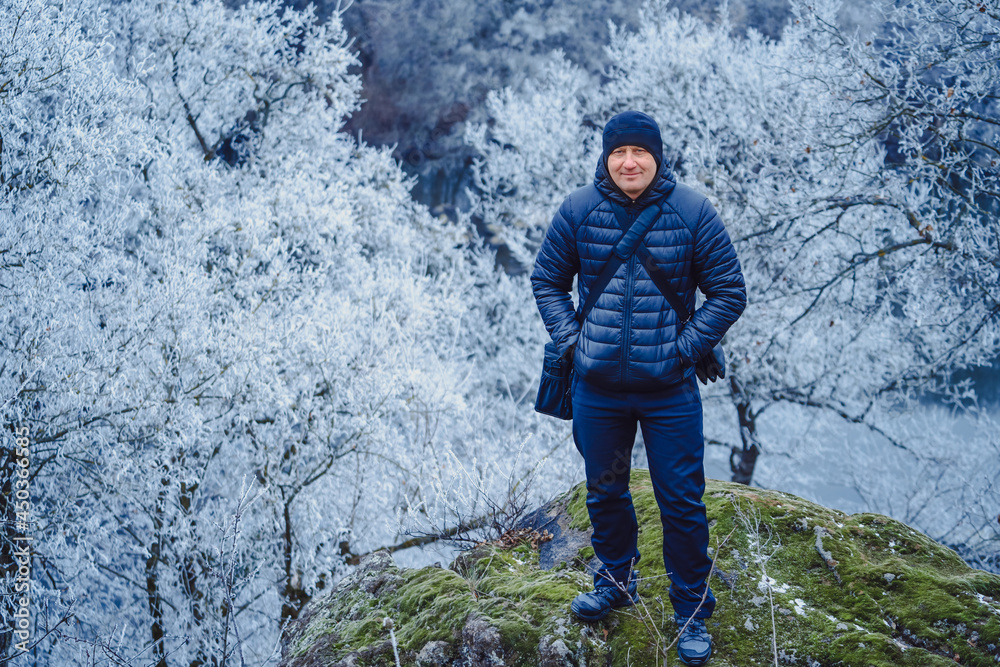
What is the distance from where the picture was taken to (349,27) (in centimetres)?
1833

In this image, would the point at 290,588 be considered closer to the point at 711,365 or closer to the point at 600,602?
the point at 600,602

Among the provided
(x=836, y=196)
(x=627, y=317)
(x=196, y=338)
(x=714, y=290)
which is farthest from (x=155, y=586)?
(x=836, y=196)

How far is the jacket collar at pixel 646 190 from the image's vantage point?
2424 millimetres

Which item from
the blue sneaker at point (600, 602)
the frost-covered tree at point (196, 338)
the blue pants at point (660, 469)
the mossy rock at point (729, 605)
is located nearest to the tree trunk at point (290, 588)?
the frost-covered tree at point (196, 338)

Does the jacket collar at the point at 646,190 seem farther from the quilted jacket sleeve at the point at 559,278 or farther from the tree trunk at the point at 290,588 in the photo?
the tree trunk at the point at 290,588

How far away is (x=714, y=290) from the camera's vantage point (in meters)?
2.43

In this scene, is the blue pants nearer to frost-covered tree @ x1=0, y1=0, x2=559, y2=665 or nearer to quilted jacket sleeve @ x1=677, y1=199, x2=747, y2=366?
quilted jacket sleeve @ x1=677, y1=199, x2=747, y2=366

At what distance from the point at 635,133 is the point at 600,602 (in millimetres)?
1831

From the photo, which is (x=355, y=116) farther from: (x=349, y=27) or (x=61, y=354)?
(x=61, y=354)

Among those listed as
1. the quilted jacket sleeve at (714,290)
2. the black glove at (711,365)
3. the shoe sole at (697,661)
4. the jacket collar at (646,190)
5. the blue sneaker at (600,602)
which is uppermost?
the jacket collar at (646,190)

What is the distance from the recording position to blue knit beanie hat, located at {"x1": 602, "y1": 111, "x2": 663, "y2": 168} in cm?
238

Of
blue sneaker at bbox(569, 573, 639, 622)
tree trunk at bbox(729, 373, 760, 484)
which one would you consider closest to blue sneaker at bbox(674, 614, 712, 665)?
blue sneaker at bbox(569, 573, 639, 622)

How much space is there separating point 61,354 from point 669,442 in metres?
5.85

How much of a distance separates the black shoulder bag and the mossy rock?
758mm
